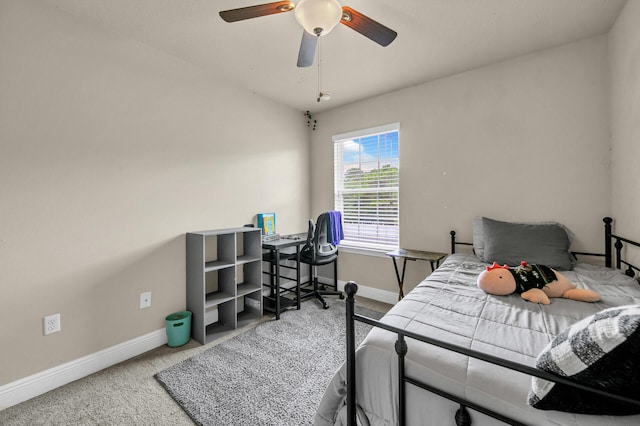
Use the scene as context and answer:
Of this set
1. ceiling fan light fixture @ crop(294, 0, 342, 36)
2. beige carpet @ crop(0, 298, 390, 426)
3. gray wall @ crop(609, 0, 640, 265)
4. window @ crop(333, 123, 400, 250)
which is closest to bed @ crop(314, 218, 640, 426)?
gray wall @ crop(609, 0, 640, 265)

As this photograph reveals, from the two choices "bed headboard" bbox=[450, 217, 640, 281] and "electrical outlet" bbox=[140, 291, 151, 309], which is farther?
"electrical outlet" bbox=[140, 291, 151, 309]

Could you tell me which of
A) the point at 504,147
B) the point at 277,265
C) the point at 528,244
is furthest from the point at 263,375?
the point at 504,147

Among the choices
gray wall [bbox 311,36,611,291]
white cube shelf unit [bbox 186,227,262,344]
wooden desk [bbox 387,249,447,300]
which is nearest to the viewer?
gray wall [bbox 311,36,611,291]

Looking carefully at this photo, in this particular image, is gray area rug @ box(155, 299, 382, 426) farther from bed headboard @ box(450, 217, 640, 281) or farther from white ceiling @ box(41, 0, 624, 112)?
white ceiling @ box(41, 0, 624, 112)

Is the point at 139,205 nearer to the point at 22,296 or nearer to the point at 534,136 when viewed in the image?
the point at 22,296

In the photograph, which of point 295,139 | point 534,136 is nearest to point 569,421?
point 534,136

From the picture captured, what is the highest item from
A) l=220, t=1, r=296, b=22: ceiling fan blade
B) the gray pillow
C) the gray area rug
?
l=220, t=1, r=296, b=22: ceiling fan blade

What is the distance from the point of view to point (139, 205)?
214 cm

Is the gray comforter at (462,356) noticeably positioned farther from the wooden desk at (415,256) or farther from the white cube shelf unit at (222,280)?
the white cube shelf unit at (222,280)

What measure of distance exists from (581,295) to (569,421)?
986 millimetres

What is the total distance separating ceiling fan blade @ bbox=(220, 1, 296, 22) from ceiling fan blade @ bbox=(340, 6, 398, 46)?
11.7 inches

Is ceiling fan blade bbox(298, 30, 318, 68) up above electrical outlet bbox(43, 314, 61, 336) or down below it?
above

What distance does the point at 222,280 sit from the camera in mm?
2650

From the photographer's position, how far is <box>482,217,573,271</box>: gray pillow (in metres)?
1.92
